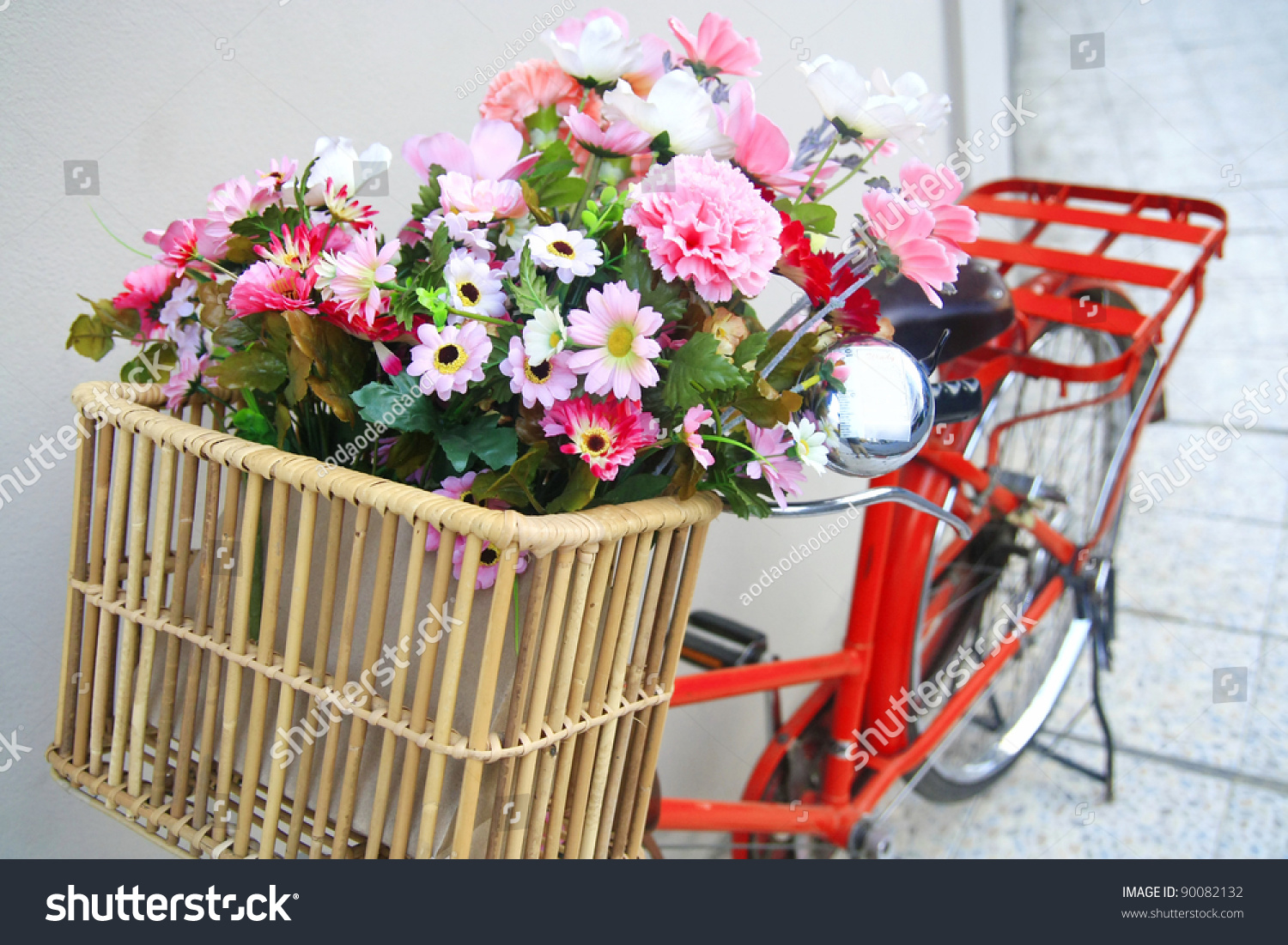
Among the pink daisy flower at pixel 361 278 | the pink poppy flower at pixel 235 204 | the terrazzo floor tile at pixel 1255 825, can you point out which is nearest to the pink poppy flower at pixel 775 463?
the pink daisy flower at pixel 361 278

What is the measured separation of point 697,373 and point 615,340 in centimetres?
5

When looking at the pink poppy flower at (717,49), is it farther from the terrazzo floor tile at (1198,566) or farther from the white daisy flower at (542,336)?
the terrazzo floor tile at (1198,566)

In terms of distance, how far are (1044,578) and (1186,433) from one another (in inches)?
63.6

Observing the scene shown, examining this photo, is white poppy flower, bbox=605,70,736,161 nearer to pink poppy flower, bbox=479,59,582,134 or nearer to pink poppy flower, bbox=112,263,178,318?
pink poppy flower, bbox=479,59,582,134

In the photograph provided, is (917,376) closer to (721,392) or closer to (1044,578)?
(721,392)

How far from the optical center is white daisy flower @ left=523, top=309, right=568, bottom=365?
0.50m

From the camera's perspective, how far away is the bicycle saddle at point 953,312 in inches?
38.3

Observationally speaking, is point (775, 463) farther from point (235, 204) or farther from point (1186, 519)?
point (1186, 519)

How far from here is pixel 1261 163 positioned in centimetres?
352

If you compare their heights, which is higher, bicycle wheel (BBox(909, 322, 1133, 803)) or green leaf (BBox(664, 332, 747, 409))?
green leaf (BBox(664, 332, 747, 409))

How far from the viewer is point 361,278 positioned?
519mm

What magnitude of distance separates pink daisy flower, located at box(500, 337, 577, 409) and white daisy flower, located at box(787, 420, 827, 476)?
143mm

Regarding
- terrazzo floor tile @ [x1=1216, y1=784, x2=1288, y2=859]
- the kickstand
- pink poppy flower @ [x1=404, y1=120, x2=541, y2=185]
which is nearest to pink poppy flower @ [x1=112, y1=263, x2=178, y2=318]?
pink poppy flower @ [x1=404, y1=120, x2=541, y2=185]
